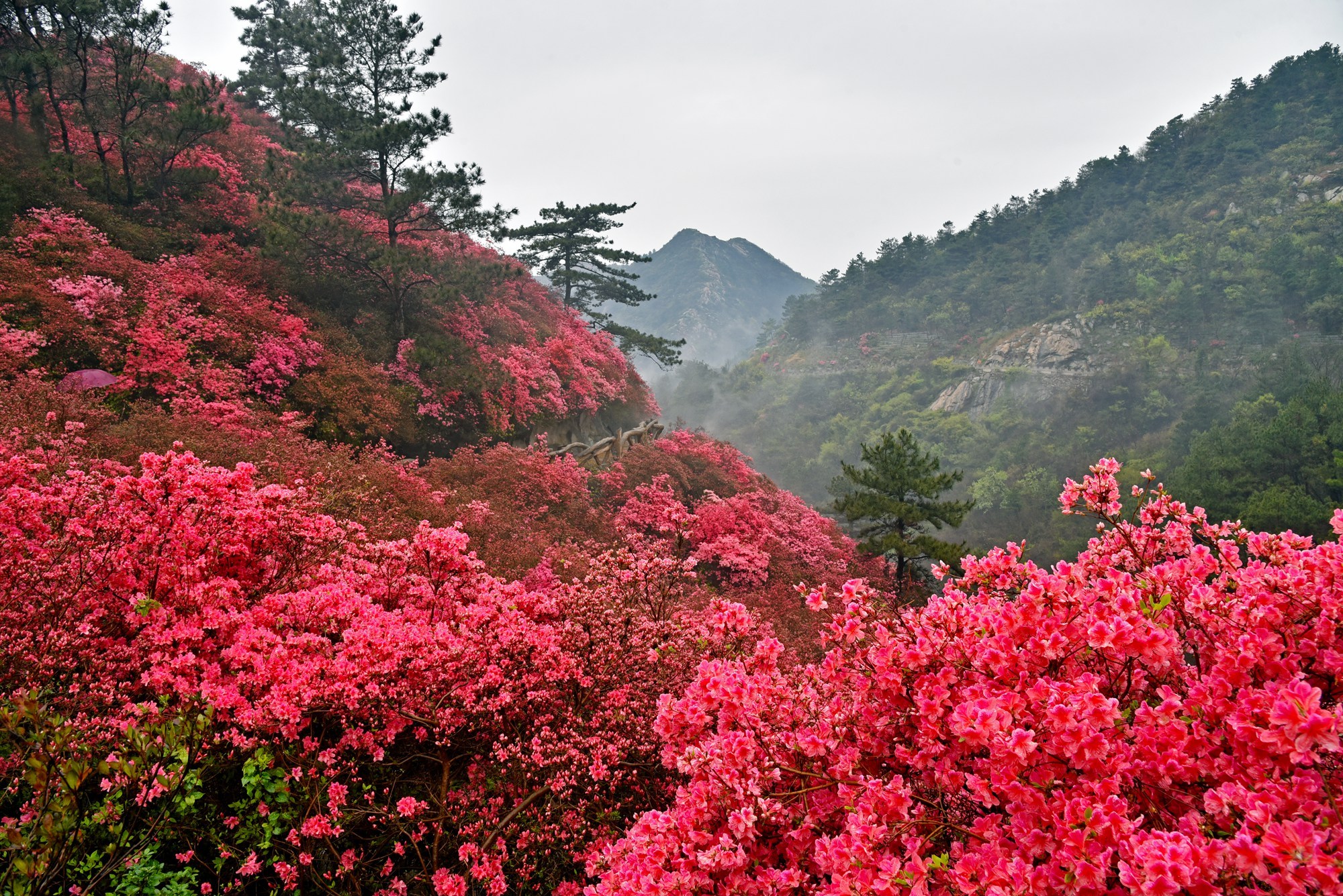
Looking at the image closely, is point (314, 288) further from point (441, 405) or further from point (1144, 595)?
point (1144, 595)

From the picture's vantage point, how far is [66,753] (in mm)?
2346

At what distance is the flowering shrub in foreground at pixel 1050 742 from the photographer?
5.02ft

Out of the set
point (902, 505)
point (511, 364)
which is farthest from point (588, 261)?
point (902, 505)

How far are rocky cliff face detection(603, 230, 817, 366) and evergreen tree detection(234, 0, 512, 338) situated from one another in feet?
254

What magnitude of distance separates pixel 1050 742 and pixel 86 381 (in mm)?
11284

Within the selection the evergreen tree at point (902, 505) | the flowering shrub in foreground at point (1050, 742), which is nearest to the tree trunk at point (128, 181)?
the flowering shrub in foreground at point (1050, 742)

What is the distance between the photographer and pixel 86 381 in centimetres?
779

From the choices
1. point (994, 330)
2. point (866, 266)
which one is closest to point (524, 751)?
point (994, 330)

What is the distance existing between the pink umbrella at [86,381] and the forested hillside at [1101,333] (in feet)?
87.5

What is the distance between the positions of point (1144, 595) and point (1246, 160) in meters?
63.3

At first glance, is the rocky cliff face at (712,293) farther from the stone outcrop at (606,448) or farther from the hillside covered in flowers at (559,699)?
the hillside covered in flowers at (559,699)

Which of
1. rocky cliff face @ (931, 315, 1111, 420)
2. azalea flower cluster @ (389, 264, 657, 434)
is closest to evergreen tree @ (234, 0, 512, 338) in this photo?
azalea flower cluster @ (389, 264, 657, 434)

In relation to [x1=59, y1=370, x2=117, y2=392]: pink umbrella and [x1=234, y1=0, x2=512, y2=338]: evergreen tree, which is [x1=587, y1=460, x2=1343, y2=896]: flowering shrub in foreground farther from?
[x1=234, y1=0, x2=512, y2=338]: evergreen tree

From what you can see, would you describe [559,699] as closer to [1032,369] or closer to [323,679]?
[323,679]
